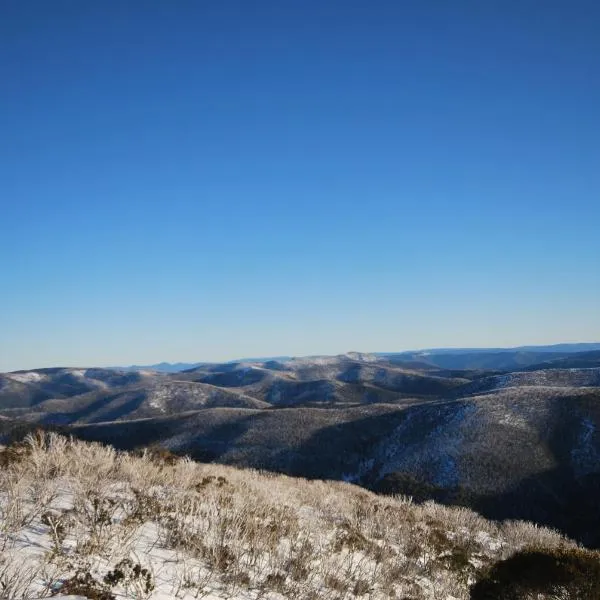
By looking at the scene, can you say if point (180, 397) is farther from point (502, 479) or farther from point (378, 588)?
point (378, 588)

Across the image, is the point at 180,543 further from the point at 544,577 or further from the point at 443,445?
the point at 443,445

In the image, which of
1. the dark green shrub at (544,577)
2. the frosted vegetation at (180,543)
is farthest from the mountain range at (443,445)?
the dark green shrub at (544,577)

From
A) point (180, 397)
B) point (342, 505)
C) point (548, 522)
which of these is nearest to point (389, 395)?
point (180, 397)

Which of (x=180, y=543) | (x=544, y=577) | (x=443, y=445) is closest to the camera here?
(x=180, y=543)

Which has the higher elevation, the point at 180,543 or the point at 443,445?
the point at 180,543

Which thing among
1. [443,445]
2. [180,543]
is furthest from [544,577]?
[443,445]

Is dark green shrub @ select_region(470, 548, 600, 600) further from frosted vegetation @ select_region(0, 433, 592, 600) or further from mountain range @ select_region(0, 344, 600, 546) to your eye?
mountain range @ select_region(0, 344, 600, 546)

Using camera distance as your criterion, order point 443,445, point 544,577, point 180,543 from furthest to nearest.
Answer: point 443,445 < point 544,577 < point 180,543

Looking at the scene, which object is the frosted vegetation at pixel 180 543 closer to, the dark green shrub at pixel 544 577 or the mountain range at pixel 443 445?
the dark green shrub at pixel 544 577
